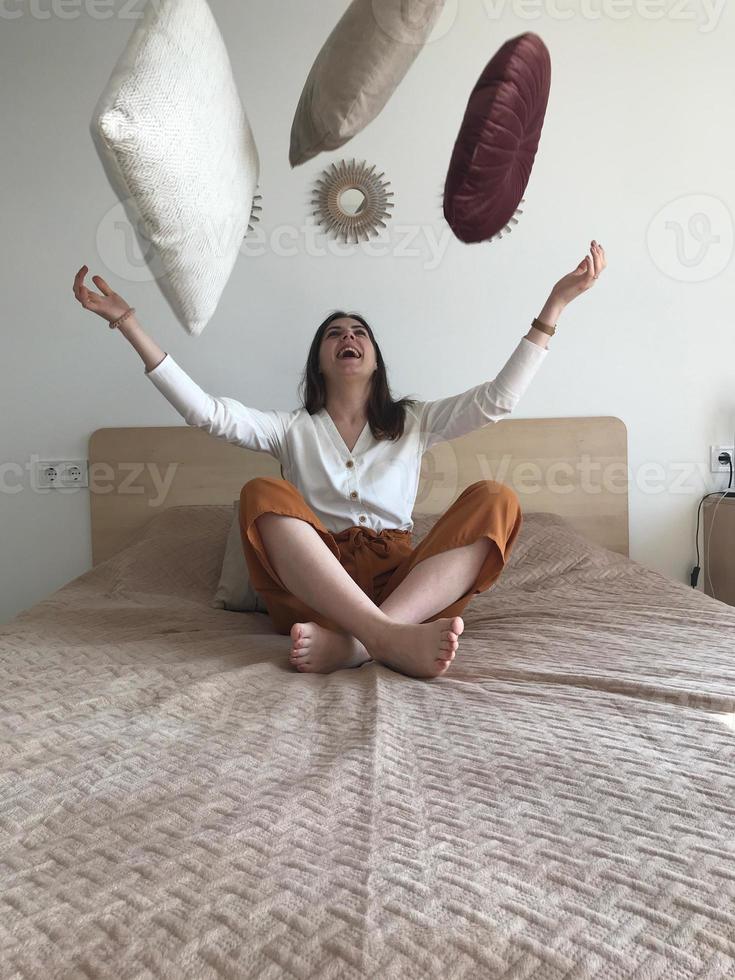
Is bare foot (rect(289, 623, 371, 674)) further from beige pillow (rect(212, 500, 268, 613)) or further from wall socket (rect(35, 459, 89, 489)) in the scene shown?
wall socket (rect(35, 459, 89, 489))

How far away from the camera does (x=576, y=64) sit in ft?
7.75

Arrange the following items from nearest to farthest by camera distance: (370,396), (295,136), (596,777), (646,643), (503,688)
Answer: (596,777)
(295,136)
(503,688)
(646,643)
(370,396)

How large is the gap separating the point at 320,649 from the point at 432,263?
152 centimetres

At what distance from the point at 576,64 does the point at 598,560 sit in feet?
4.83

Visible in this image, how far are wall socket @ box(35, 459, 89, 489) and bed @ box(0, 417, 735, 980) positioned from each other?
37.2 inches

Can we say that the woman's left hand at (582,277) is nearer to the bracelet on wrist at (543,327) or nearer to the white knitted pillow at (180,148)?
the bracelet on wrist at (543,327)

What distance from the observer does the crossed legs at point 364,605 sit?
1.08 metres

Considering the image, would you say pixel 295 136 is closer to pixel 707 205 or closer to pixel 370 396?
pixel 370 396

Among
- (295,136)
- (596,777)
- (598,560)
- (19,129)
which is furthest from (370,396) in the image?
(19,129)

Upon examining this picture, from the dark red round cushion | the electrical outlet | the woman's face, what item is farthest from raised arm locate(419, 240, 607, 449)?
the electrical outlet

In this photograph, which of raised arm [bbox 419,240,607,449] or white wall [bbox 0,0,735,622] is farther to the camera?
white wall [bbox 0,0,735,622]

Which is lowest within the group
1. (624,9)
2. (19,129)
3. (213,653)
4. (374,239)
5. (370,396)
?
(213,653)

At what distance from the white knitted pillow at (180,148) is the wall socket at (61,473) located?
1.61 meters

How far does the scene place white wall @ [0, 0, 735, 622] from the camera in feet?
7.72
